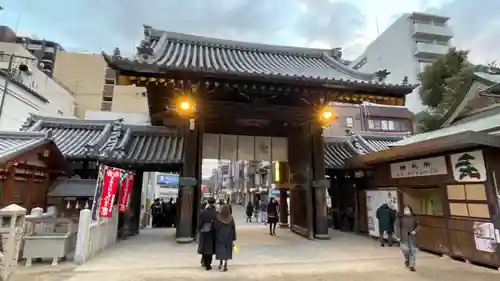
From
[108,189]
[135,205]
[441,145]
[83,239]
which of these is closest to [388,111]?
[441,145]

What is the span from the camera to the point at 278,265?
7.07m

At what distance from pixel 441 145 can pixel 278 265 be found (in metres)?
4.93

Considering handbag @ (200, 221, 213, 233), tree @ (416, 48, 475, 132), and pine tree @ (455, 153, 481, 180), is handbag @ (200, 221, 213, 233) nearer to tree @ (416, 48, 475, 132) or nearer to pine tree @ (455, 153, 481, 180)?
pine tree @ (455, 153, 481, 180)

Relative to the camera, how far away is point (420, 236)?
9.34m

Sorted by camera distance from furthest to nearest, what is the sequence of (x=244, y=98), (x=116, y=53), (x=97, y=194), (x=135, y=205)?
(x=135, y=205)
(x=244, y=98)
(x=116, y=53)
(x=97, y=194)

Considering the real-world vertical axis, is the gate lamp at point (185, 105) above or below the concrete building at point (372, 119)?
below

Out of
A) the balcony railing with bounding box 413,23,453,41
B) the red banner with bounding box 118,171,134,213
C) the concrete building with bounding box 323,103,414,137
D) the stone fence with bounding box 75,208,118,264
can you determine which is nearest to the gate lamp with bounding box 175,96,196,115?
the red banner with bounding box 118,171,134,213

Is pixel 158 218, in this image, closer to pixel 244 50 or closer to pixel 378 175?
pixel 244 50

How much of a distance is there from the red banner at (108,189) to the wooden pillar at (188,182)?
199 centimetres

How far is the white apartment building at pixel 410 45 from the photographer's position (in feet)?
116

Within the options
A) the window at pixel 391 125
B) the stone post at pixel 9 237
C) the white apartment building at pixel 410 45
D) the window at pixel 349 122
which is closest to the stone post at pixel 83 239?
the stone post at pixel 9 237

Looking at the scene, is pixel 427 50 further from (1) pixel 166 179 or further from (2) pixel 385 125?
(1) pixel 166 179

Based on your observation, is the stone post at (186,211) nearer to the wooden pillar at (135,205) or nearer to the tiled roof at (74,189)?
the tiled roof at (74,189)

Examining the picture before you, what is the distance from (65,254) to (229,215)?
160 inches
